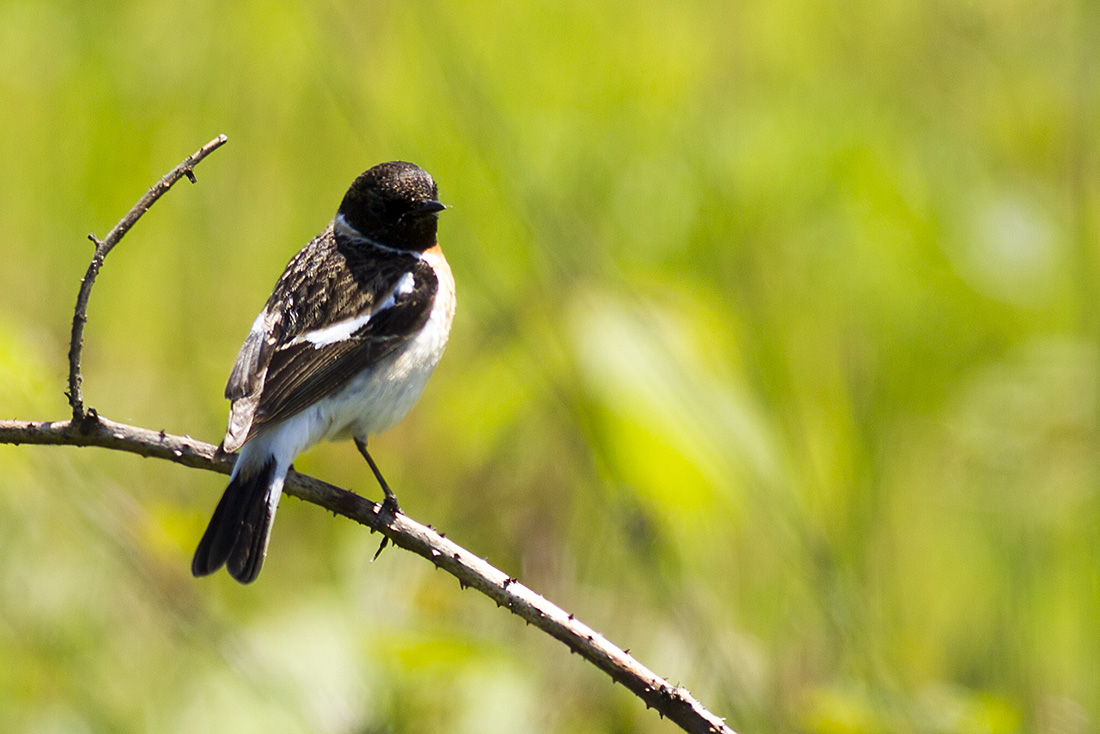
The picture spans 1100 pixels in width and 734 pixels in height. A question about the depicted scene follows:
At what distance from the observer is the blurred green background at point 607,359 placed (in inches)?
147

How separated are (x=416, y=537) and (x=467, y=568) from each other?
0.60 ft

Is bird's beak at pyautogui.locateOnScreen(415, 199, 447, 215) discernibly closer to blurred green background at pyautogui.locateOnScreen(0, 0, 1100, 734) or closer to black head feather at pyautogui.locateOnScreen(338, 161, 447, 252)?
black head feather at pyautogui.locateOnScreen(338, 161, 447, 252)

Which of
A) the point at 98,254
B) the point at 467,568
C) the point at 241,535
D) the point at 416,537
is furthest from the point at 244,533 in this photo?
the point at 98,254

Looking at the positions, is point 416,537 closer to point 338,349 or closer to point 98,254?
point 98,254

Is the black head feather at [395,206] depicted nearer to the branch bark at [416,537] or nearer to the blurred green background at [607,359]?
the blurred green background at [607,359]

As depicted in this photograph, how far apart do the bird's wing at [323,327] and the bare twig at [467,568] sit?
0.44m

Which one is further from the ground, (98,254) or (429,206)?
(429,206)

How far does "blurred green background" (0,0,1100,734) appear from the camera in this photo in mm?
3732

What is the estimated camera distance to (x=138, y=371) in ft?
18.4

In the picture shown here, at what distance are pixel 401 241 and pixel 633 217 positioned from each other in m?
2.18

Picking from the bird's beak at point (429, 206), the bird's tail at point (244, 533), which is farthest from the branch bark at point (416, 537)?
the bird's beak at point (429, 206)

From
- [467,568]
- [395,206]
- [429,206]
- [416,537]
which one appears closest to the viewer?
[467,568]

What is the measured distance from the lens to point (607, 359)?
12.3 feet

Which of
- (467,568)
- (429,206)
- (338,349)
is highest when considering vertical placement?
(429,206)
